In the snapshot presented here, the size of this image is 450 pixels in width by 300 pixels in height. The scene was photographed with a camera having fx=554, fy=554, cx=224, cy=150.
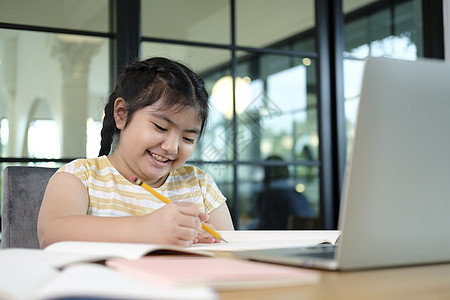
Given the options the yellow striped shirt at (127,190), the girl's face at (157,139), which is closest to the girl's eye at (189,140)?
the girl's face at (157,139)

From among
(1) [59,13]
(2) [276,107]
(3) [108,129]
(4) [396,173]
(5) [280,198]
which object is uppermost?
(1) [59,13]

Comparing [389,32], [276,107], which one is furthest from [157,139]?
[389,32]

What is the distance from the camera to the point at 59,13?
2.51 m

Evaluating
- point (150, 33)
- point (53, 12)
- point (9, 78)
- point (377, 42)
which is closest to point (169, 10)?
point (150, 33)

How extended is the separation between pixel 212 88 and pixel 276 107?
402 mm

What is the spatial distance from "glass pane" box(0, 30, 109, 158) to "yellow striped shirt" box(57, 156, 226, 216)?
3.31 ft

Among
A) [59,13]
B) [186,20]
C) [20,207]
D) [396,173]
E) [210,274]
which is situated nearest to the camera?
[210,274]

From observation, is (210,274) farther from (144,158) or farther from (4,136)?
(4,136)

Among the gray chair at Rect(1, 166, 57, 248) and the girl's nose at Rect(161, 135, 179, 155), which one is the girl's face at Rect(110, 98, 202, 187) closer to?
the girl's nose at Rect(161, 135, 179, 155)

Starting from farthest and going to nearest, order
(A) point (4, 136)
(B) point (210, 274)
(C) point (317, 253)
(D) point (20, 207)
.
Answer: (A) point (4, 136), (D) point (20, 207), (C) point (317, 253), (B) point (210, 274)

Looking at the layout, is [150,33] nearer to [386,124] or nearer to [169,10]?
[169,10]

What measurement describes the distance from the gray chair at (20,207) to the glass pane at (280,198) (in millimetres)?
1686

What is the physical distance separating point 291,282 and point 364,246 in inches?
5.5

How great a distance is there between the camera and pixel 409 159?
2.04 ft
